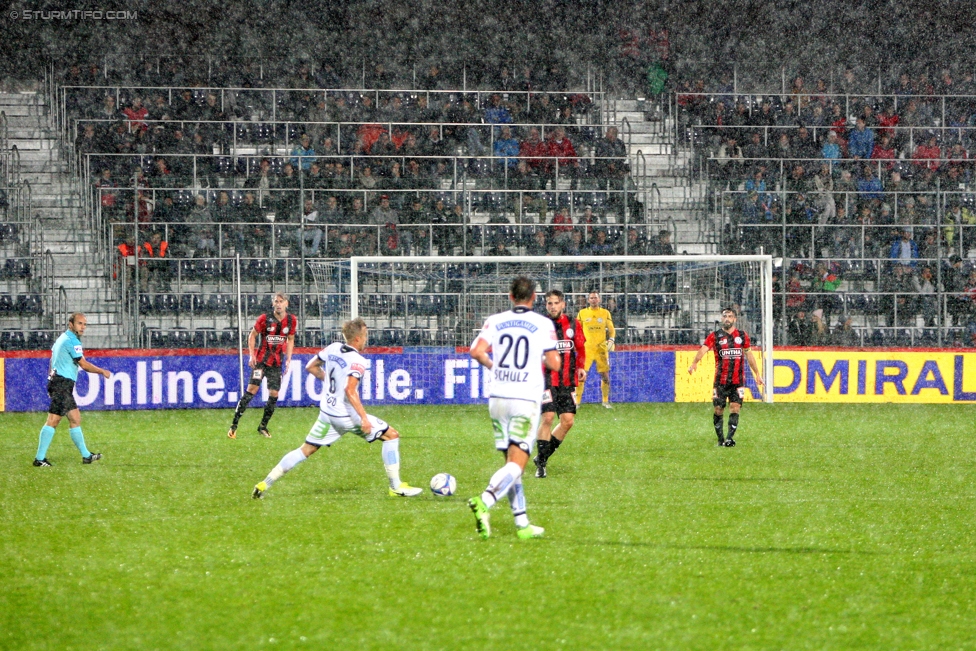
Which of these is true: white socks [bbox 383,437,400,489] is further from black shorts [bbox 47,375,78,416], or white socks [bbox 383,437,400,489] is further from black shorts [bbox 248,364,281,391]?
black shorts [bbox 248,364,281,391]

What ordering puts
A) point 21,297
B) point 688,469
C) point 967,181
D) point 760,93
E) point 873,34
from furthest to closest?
1. point 873,34
2. point 760,93
3. point 967,181
4. point 21,297
5. point 688,469

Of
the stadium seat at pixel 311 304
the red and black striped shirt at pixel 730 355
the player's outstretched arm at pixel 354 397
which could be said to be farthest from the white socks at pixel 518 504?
the stadium seat at pixel 311 304

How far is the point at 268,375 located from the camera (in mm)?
17672

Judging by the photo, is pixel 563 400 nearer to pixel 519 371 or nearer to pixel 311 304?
pixel 519 371

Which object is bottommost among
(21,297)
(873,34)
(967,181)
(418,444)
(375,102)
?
(418,444)

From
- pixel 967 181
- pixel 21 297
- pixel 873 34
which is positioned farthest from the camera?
pixel 873 34

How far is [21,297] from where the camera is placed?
78.3ft

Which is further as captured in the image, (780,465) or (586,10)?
(586,10)

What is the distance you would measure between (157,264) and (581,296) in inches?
356

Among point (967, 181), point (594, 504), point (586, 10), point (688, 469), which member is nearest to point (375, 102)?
point (586, 10)

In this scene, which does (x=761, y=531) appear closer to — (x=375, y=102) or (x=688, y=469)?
(x=688, y=469)

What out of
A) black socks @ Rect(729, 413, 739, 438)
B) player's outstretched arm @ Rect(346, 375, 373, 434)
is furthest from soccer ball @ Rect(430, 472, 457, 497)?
black socks @ Rect(729, 413, 739, 438)

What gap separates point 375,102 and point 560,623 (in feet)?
80.6

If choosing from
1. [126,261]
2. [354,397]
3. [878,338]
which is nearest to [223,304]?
[126,261]
